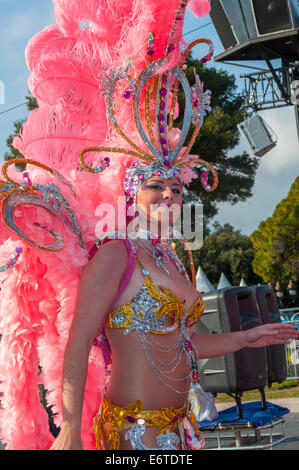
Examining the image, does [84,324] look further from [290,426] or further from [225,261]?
[225,261]

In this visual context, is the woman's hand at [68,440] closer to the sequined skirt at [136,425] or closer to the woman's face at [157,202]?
the sequined skirt at [136,425]

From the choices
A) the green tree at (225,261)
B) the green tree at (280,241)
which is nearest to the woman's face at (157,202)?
the green tree at (280,241)

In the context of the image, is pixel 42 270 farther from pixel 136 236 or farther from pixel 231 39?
pixel 231 39

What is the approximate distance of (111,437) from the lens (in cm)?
188

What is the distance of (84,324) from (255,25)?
9.61m

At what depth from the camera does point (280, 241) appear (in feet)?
70.9

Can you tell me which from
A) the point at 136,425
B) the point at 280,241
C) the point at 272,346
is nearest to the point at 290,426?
the point at 272,346

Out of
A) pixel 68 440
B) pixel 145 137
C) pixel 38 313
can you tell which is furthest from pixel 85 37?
pixel 68 440

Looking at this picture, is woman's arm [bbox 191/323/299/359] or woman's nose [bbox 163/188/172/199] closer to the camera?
woman's nose [bbox 163/188/172/199]

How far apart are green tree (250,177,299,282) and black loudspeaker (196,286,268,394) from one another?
16669 millimetres

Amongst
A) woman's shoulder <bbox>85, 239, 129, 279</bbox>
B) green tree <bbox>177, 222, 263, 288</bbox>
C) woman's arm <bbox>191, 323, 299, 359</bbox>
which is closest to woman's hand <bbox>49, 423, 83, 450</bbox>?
woman's shoulder <bbox>85, 239, 129, 279</bbox>

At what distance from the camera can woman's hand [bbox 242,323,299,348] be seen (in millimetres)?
2240

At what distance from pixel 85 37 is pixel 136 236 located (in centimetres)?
85

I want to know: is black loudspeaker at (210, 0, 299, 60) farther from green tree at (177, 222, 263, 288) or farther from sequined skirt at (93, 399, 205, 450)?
green tree at (177, 222, 263, 288)
